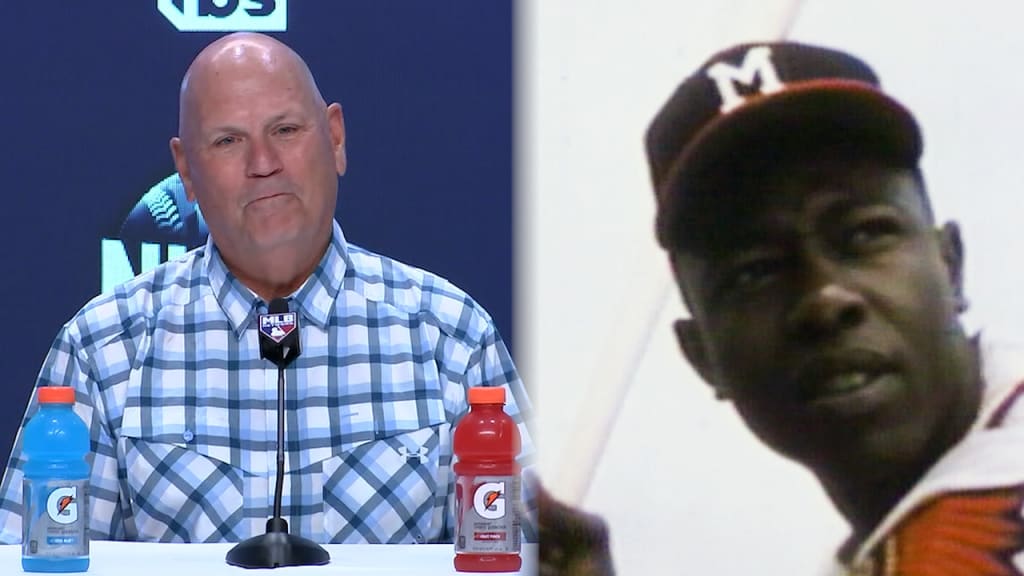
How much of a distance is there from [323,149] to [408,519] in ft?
2.21

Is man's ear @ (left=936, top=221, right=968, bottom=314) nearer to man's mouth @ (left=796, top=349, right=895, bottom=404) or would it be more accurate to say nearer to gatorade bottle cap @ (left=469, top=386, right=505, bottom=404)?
man's mouth @ (left=796, top=349, right=895, bottom=404)

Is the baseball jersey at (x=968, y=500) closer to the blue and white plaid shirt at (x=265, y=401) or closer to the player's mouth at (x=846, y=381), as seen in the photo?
the player's mouth at (x=846, y=381)

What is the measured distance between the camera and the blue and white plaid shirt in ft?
6.45

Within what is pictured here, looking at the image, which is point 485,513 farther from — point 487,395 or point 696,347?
point 696,347

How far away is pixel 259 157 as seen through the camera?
2.27 meters

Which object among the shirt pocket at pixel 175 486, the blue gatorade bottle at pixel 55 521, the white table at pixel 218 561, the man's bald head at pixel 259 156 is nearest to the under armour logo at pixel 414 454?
the shirt pocket at pixel 175 486

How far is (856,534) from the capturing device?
652mm

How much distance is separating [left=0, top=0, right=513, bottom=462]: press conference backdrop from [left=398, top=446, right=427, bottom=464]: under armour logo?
0.44 metres

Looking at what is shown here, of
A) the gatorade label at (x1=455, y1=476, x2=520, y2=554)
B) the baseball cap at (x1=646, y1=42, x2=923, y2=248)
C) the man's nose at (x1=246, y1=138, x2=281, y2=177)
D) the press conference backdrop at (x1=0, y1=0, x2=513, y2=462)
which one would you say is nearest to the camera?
the baseball cap at (x1=646, y1=42, x2=923, y2=248)

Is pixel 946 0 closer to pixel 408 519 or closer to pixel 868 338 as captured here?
pixel 868 338

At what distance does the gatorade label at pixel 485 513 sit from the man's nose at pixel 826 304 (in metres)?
0.59

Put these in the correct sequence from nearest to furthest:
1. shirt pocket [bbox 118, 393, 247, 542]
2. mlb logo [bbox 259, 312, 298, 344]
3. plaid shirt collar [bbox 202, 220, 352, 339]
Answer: mlb logo [bbox 259, 312, 298, 344], shirt pocket [bbox 118, 393, 247, 542], plaid shirt collar [bbox 202, 220, 352, 339]

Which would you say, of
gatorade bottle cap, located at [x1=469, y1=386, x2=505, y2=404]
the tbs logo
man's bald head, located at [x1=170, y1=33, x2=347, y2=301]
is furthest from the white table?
the tbs logo

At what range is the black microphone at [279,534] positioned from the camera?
1269 mm
